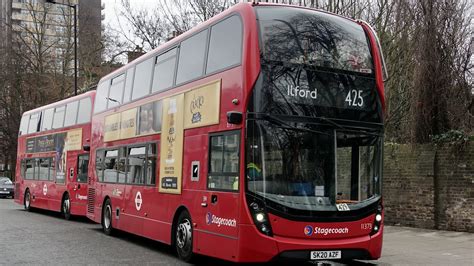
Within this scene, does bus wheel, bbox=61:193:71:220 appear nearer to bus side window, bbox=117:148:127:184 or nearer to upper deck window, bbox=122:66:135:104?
bus side window, bbox=117:148:127:184

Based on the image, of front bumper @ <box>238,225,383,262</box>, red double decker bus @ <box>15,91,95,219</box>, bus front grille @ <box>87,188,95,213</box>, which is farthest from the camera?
red double decker bus @ <box>15,91,95,219</box>

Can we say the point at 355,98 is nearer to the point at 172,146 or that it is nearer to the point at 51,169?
the point at 172,146

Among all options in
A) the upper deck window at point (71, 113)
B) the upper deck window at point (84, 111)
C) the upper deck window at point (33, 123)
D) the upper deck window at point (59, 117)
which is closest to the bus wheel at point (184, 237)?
the upper deck window at point (84, 111)

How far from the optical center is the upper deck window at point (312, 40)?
812 centimetres

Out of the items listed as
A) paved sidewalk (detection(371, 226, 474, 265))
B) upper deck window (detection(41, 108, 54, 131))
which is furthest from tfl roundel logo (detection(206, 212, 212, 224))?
upper deck window (detection(41, 108, 54, 131))

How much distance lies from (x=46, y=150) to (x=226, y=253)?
48.8ft

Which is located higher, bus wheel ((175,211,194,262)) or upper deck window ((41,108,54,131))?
upper deck window ((41,108,54,131))

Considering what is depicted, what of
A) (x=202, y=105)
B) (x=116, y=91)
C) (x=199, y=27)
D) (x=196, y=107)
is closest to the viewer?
(x=202, y=105)

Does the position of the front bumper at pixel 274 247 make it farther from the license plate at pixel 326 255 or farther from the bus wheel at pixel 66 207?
the bus wheel at pixel 66 207

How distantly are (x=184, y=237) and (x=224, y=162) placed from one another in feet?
6.42

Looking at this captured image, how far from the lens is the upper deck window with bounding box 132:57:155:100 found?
1184 centimetres

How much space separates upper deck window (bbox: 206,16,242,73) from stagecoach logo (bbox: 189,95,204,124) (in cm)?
53

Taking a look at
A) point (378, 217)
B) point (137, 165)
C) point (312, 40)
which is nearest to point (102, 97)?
point (137, 165)

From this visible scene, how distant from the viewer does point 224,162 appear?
8.31 m
